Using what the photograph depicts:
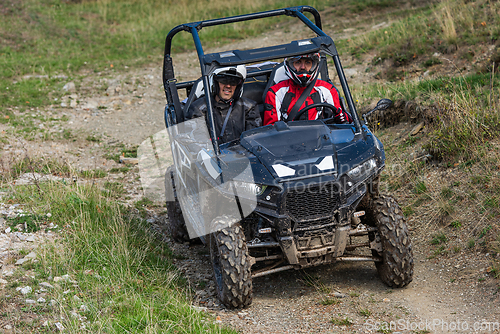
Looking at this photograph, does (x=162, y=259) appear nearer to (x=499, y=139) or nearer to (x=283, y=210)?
(x=283, y=210)

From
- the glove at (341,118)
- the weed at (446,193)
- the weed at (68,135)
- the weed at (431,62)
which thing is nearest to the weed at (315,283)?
the glove at (341,118)

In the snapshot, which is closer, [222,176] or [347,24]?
[222,176]

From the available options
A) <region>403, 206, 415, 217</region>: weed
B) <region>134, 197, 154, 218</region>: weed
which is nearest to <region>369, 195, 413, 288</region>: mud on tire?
<region>403, 206, 415, 217</region>: weed

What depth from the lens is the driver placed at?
5.29 m

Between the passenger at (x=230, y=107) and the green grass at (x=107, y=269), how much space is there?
57.7 inches

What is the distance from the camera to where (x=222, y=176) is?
4.46m

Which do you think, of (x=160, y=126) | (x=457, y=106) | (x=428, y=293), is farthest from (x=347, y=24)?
(x=428, y=293)

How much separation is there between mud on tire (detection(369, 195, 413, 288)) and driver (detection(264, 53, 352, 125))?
1.09 meters

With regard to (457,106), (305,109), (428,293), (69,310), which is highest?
(305,109)

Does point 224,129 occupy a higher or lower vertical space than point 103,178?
higher

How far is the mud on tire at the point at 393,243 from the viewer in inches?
175

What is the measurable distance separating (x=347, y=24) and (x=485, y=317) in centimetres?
1351

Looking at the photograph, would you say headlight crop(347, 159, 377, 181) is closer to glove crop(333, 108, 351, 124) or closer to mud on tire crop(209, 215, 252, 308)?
glove crop(333, 108, 351, 124)

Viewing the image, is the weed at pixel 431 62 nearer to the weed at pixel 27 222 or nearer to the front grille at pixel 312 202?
the front grille at pixel 312 202
